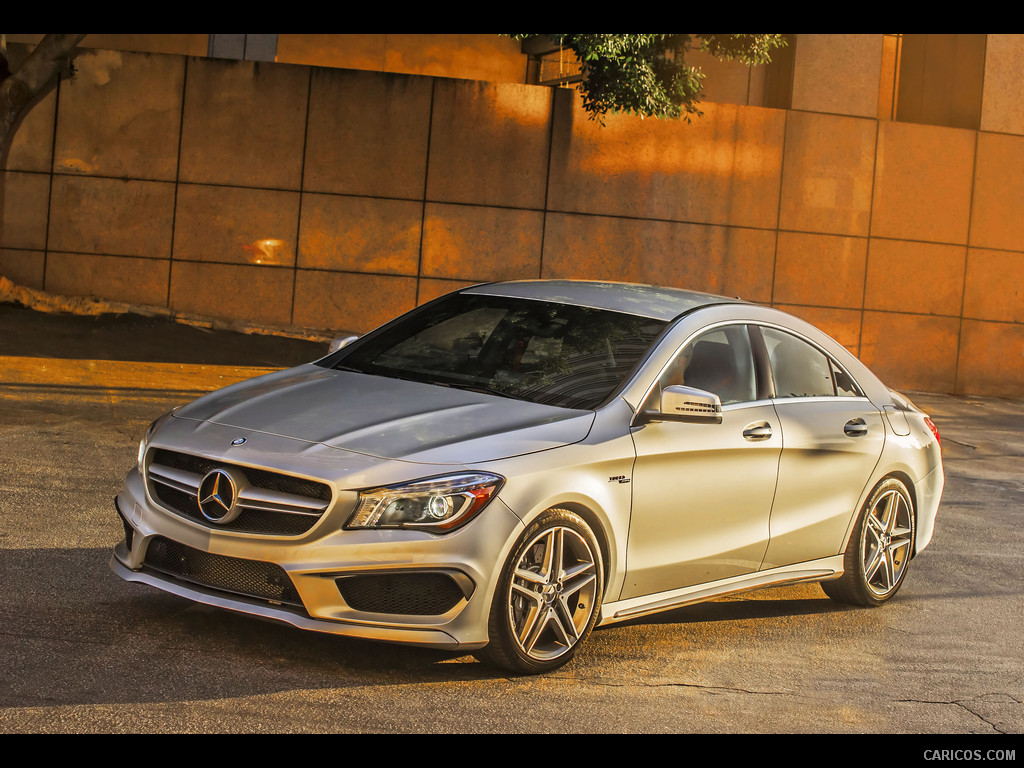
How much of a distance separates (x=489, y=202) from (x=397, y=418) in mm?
13647

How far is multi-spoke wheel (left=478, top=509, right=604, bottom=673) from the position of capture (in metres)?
5.14

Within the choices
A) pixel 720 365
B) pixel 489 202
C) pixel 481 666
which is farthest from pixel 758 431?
pixel 489 202

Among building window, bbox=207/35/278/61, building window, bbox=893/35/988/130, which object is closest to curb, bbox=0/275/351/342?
building window, bbox=207/35/278/61

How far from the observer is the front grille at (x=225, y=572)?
16.3ft

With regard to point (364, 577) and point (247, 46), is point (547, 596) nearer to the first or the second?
point (364, 577)

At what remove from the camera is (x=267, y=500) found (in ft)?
16.4

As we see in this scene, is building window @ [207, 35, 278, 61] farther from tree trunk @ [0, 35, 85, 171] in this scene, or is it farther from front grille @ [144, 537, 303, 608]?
front grille @ [144, 537, 303, 608]

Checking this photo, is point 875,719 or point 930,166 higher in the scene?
point 930,166

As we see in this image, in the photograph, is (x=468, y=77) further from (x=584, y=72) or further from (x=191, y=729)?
(x=191, y=729)

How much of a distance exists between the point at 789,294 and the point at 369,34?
24.9 feet

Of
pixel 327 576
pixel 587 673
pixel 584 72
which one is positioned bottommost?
pixel 587 673

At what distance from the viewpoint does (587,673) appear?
550 centimetres

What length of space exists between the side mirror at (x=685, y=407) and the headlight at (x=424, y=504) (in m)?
1.06
